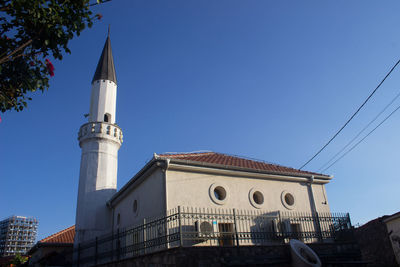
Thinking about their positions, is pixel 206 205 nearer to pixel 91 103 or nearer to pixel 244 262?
pixel 244 262

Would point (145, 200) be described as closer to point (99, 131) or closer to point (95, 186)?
point (95, 186)

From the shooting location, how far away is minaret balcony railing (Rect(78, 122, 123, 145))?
62.3 ft

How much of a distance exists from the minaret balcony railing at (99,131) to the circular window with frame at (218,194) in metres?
9.25

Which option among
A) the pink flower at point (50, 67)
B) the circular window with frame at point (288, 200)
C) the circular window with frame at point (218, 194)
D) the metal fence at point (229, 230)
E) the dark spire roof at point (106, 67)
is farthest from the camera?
the dark spire roof at point (106, 67)

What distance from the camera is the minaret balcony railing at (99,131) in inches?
747

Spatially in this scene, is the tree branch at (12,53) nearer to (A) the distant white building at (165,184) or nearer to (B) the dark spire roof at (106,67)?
(A) the distant white building at (165,184)

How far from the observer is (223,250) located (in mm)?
8477

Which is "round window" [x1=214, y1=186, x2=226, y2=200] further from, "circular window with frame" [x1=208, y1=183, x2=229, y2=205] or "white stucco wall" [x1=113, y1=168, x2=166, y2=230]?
"white stucco wall" [x1=113, y1=168, x2=166, y2=230]

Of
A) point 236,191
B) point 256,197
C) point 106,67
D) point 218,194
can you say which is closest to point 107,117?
point 106,67

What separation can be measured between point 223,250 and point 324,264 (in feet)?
12.3

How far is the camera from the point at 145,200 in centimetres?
1301

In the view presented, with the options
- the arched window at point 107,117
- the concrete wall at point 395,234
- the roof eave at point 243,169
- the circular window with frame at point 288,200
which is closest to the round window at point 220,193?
the roof eave at point 243,169

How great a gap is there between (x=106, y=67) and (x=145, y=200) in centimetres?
1255

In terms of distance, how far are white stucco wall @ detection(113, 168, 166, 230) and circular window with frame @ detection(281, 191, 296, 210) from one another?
5.92 metres
